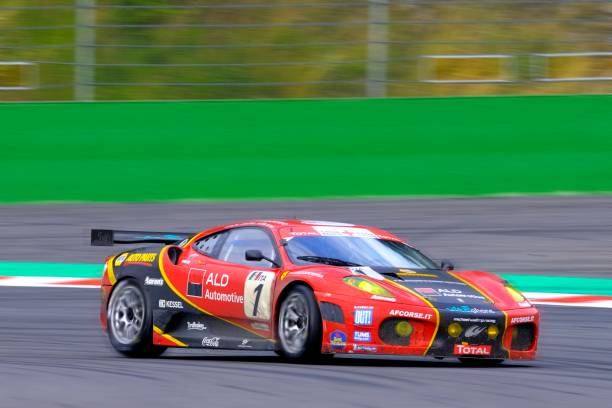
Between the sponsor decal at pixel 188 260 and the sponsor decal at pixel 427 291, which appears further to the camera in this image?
the sponsor decal at pixel 188 260

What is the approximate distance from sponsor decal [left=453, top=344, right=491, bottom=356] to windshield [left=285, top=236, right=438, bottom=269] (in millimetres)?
965

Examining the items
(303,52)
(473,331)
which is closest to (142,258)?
(473,331)

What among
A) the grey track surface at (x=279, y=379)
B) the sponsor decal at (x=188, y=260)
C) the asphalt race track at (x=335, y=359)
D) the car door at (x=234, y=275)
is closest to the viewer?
the grey track surface at (x=279, y=379)

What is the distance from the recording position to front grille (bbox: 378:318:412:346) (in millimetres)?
7895

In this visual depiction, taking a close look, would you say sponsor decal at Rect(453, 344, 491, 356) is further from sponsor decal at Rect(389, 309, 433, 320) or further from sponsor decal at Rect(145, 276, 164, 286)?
sponsor decal at Rect(145, 276, 164, 286)

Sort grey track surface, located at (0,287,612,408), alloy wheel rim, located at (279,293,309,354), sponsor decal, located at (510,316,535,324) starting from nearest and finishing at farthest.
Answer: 1. grey track surface, located at (0,287,612,408)
2. alloy wheel rim, located at (279,293,309,354)
3. sponsor decal, located at (510,316,535,324)

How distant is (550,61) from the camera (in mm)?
18344

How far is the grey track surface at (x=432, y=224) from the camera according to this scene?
14.3m

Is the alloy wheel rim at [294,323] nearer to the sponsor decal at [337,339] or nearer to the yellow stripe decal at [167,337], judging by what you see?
the sponsor decal at [337,339]

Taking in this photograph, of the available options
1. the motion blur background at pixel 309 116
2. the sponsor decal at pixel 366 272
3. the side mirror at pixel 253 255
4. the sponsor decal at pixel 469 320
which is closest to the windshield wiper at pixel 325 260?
the sponsor decal at pixel 366 272

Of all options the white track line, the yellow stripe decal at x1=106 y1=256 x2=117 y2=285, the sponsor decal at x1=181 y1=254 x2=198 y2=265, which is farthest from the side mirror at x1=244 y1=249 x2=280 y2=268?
the white track line

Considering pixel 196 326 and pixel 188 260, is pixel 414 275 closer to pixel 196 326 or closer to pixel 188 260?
pixel 196 326

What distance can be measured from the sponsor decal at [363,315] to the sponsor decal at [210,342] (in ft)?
4.18

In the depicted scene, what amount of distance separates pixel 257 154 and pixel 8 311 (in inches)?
264
